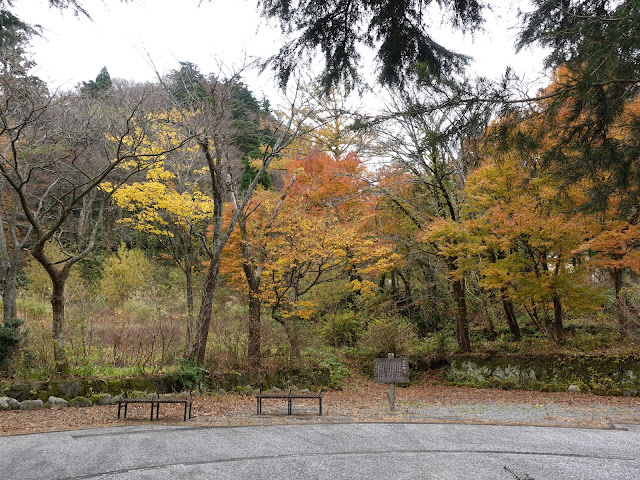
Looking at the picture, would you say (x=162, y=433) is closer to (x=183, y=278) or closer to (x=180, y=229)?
(x=180, y=229)

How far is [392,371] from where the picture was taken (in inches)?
345

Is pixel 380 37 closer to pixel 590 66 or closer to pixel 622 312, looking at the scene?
pixel 590 66

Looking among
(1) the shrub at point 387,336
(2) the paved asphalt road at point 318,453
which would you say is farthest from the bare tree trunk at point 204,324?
(1) the shrub at point 387,336

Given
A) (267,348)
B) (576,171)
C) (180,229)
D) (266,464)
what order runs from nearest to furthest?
1. (266,464)
2. (576,171)
3. (267,348)
4. (180,229)

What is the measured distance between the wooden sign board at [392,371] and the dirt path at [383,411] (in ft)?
2.20

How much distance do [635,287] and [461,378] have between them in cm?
583

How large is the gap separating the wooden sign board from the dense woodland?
366 cm

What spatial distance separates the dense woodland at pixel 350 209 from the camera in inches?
185

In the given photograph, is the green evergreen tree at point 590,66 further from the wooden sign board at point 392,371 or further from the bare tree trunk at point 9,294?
the bare tree trunk at point 9,294

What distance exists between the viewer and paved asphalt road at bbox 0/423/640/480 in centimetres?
463

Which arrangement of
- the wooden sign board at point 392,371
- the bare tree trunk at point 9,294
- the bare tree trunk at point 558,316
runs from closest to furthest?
the wooden sign board at point 392,371
the bare tree trunk at point 9,294
the bare tree trunk at point 558,316

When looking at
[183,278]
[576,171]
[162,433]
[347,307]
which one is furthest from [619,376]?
[183,278]

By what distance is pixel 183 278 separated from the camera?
837 inches

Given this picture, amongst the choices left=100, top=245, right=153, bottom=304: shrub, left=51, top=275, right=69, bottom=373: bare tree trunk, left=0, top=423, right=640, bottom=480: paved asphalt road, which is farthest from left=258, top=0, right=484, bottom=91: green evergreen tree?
left=100, top=245, right=153, bottom=304: shrub
